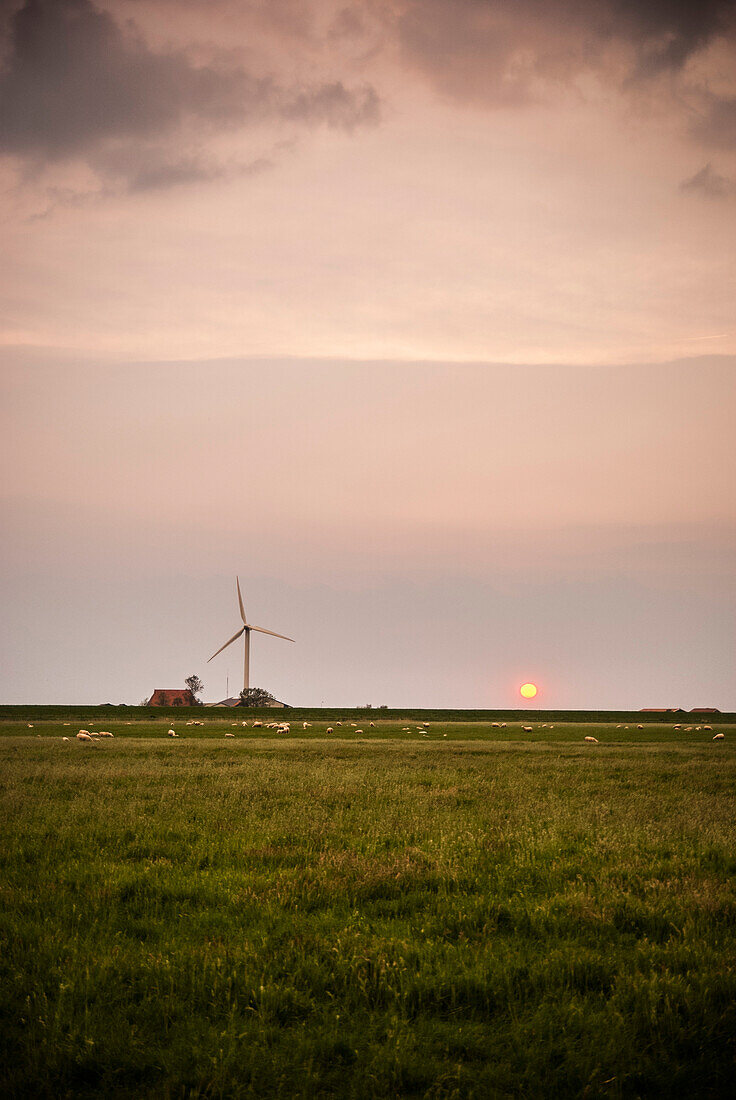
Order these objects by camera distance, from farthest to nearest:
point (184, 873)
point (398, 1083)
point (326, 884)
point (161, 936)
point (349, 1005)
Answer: point (184, 873), point (326, 884), point (161, 936), point (349, 1005), point (398, 1083)

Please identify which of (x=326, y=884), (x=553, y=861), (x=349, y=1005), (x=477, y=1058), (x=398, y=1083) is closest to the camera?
(x=398, y=1083)

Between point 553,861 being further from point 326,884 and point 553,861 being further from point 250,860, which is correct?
point 250,860

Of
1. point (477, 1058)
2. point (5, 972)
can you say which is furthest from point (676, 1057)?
point (5, 972)

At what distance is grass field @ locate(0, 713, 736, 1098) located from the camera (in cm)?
619

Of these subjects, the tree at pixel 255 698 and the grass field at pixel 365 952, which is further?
the tree at pixel 255 698

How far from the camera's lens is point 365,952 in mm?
8047

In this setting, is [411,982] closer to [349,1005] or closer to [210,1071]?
[349,1005]

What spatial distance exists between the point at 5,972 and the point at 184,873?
3.42 m

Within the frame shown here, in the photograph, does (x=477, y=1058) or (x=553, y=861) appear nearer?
(x=477, y=1058)

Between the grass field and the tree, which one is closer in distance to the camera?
the grass field

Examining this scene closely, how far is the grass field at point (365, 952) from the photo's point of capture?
244 inches

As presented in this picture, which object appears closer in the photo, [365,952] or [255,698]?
[365,952]

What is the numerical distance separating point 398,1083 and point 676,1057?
2432 mm

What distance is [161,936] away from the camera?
28.6ft
